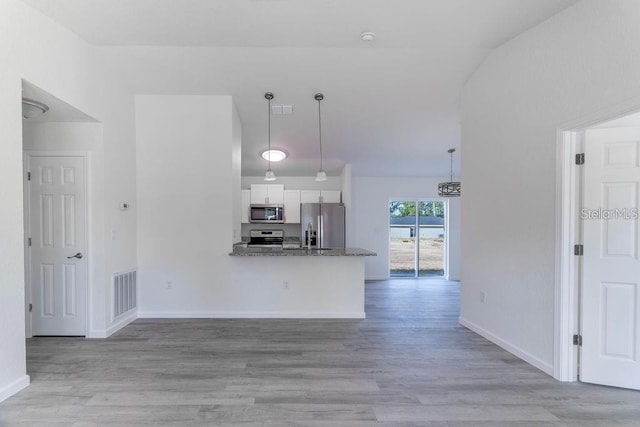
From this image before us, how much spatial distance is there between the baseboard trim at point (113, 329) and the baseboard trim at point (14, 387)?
1038 millimetres

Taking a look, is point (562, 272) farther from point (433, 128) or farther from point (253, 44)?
point (253, 44)

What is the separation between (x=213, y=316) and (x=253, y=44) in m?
3.36

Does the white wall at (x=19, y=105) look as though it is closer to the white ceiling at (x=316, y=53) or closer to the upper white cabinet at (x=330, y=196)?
the white ceiling at (x=316, y=53)

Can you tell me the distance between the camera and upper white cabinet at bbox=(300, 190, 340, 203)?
23.4 feet

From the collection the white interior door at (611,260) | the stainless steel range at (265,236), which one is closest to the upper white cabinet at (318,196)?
the stainless steel range at (265,236)

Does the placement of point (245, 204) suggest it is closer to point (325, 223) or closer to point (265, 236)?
point (265, 236)

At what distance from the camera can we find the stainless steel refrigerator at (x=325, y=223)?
268 inches

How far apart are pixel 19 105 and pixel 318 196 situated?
5.22 metres

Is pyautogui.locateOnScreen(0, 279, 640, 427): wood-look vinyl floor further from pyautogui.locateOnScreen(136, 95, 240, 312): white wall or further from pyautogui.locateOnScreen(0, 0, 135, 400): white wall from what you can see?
pyautogui.locateOnScreen(136, 95, 240, 312): white wall

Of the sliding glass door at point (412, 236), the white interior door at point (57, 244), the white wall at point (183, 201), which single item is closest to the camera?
the white interior door at point (57, 244)

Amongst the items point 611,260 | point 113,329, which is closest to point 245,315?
point 113,329

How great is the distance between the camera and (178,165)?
14.1 feet

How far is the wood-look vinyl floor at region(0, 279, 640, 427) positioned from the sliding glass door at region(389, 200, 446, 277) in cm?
410

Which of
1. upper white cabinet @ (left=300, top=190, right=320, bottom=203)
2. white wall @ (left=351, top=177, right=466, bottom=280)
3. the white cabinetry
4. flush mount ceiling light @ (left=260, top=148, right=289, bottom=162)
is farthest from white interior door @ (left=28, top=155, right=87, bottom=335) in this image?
white wall @ (left=351, top=177, right=466, bottom=280)
